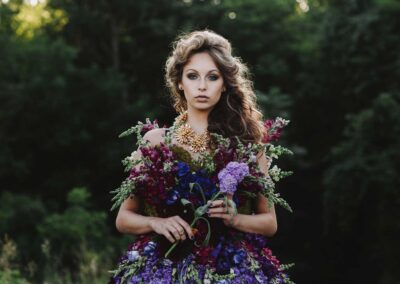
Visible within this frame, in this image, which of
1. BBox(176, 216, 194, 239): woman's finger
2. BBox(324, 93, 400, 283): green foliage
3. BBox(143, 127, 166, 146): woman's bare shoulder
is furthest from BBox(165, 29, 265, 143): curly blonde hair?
BBox(324, 93, 400, 283): green foliage

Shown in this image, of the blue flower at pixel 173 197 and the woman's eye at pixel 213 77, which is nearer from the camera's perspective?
the blue flower at pixel 173 197

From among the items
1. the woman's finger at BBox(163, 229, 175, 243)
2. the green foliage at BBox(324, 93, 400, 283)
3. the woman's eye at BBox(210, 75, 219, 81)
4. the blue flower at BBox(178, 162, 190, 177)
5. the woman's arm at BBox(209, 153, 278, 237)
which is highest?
the green foliage at BBox(324, 93, 400, 283)

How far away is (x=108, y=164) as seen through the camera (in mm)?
23172

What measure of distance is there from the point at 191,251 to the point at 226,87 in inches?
37.5

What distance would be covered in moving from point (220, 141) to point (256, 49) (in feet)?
73.6

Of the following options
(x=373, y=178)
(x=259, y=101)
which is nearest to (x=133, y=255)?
(x=373, y=178)

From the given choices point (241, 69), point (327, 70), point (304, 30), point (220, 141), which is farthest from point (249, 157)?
point (304, 30)

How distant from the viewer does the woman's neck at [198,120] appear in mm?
3998

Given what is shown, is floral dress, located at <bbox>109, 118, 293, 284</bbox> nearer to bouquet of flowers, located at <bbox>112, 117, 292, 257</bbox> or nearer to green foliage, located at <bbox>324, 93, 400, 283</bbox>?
bouquet of flowers, located at <bbox>112, 117, 292, 257</bbox>

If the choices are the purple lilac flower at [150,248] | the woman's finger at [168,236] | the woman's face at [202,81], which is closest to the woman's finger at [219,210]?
the woman's finger at [168,236]

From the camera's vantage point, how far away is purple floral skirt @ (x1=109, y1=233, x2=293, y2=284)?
359 centimetres

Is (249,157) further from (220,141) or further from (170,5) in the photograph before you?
(170,5)

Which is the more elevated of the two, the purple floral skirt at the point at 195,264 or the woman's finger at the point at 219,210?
the woman's finger at the point at 219,210

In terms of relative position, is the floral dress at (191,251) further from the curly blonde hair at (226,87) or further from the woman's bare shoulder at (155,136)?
the curly blonde hair at (226,87)
